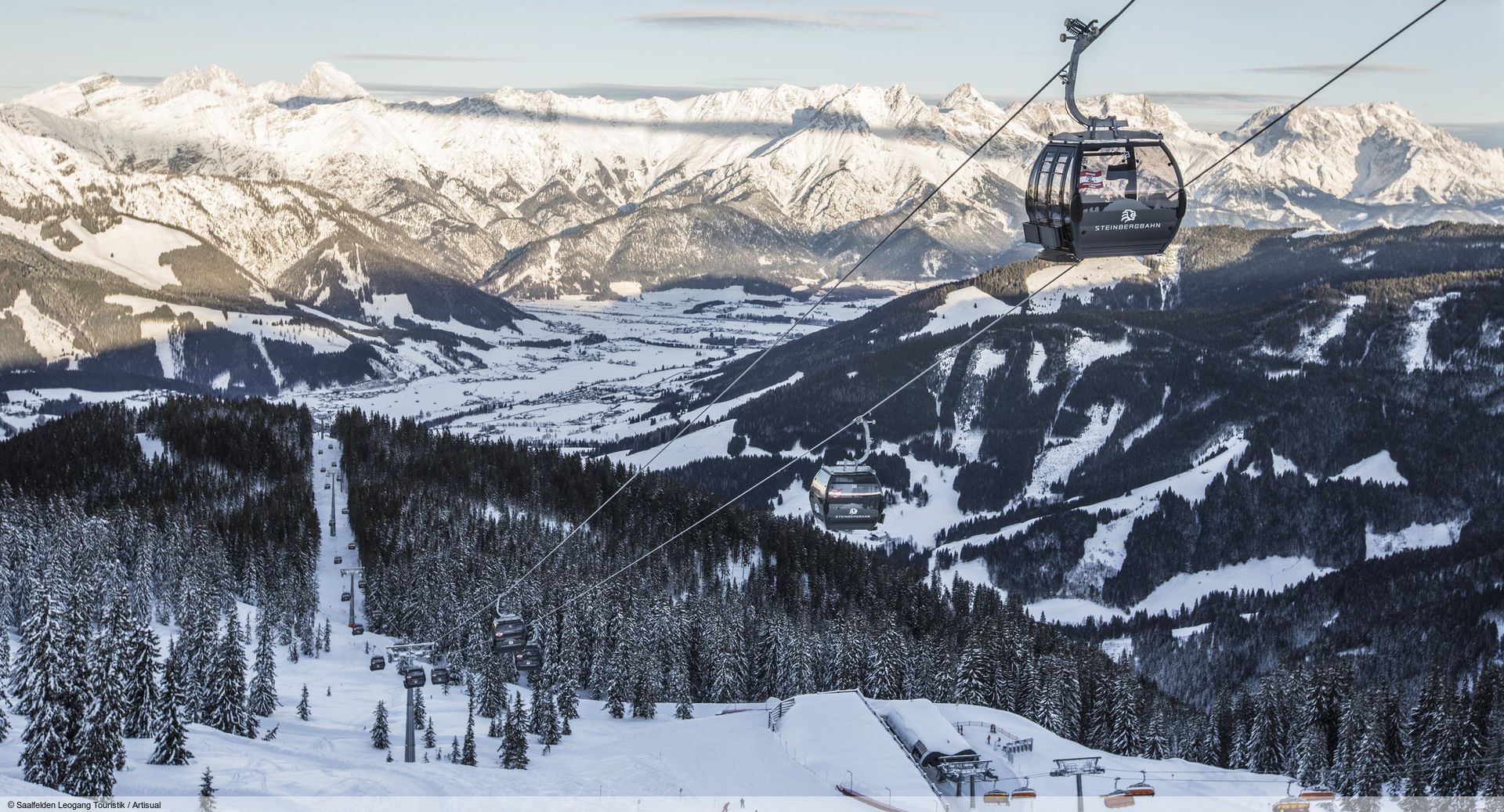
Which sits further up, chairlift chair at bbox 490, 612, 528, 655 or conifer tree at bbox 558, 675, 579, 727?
chairlift chair at bbox 490, 612, 528, 655

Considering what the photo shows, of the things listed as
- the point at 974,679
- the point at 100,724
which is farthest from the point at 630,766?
the point at 974,679

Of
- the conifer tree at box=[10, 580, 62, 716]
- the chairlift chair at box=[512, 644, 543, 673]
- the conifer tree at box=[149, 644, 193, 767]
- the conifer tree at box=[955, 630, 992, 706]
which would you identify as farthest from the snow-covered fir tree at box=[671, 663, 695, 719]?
the conifer tree at box=[10, 580, 62, 716]

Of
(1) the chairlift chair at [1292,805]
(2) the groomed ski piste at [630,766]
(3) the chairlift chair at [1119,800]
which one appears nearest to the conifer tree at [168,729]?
(2) the groomed ski piste at [630,766]

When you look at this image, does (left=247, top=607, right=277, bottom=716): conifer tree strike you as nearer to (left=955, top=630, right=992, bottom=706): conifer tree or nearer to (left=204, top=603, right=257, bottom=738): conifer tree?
(left=204, top=603, right=257, bottom=738): conifer tree

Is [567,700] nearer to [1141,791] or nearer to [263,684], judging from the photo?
[263,684]

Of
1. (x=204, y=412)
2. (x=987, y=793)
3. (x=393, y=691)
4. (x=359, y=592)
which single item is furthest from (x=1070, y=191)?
(x=204, y=412)
